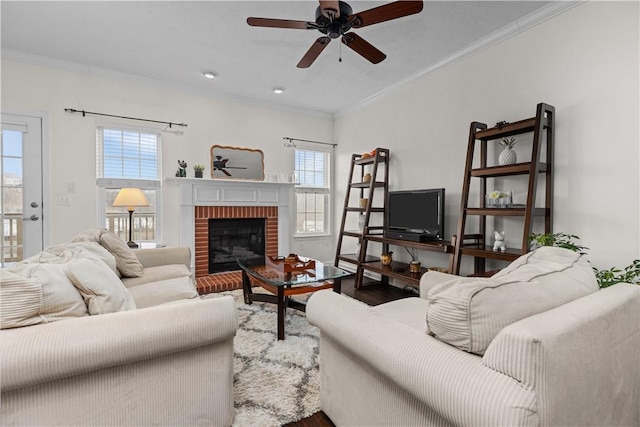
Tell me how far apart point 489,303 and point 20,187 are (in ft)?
15.2

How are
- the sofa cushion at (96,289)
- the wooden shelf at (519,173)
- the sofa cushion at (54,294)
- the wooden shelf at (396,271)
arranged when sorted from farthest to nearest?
the wooden shelf at (396,271)
the wooden shelf at (519,173)
the sofa cushion at (96,289)
the sofa cushion at (54,294)

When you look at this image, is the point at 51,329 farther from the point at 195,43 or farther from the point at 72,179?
the point at 72,179

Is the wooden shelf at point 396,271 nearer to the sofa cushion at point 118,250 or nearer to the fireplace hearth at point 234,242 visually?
the fireplace hearth at point 234,242

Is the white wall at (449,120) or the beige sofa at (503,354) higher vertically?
the white wall at (449,120)

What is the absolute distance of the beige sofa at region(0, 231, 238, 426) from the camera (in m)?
1.06

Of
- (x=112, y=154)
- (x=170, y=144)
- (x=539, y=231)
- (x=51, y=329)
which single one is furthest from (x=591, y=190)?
(x=112, y=154)

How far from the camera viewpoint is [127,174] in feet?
13.0

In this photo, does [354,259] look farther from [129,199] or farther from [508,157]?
[129,199]

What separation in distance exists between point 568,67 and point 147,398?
11.8 ft

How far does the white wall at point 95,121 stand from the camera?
348 cm

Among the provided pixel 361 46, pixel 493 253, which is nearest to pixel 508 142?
pixel 493 253

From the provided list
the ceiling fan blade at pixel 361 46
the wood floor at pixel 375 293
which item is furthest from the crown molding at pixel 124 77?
the wood floor at pixel 375 293

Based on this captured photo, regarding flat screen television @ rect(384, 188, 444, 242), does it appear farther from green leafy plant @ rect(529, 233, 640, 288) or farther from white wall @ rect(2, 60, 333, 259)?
white wall @ rect(2, 60, 333, 259)

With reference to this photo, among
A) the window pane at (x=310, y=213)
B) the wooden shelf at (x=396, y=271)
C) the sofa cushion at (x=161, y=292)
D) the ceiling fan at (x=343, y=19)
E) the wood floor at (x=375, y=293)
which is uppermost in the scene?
the ceiling fan at (x=343, y=19)
